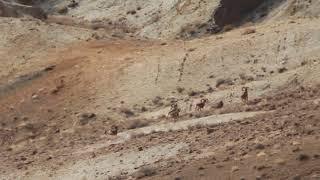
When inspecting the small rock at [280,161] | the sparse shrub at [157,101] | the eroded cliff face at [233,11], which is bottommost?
the sparse shrub at [157,101]

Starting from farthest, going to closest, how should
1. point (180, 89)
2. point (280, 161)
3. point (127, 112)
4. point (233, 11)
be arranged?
point (233, 11) < point (180, 89) < point (127, 112) < point (280, 161)

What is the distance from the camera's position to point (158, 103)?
2592 centimetres

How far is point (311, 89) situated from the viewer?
73.1 feet

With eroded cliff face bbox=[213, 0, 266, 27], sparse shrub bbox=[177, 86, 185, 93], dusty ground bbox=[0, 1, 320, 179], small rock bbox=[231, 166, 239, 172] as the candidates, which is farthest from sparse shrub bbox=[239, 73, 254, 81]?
eroded cliff face bbox=[213, 0, 266, 27]

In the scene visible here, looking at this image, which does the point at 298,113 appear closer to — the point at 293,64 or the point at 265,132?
the point at 265,132

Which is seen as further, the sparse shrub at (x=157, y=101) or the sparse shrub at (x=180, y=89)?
the sparse shrub at (x=180, y=89)

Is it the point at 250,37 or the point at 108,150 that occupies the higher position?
the point at 250,37

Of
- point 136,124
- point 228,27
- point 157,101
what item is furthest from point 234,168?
point 228,27

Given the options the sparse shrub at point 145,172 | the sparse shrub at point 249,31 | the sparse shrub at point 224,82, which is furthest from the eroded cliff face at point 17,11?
the sparse shrub at point 145,172

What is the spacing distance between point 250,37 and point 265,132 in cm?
1022

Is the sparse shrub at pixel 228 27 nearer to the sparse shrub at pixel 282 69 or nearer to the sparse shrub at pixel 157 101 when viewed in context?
the sparse shrub at pixel 282 69

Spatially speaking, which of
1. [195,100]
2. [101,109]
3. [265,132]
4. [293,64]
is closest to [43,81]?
[101,109]

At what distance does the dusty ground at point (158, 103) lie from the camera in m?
17.9

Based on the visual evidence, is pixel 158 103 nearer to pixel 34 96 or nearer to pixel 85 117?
pixel 85 117
